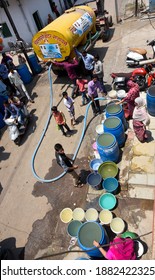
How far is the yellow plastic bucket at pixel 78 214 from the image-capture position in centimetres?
659

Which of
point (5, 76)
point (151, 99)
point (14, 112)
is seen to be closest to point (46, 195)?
point (14, 112)

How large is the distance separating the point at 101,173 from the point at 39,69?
9.95 m

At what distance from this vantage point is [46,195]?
7.81 metres

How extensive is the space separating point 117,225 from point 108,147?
7.59 ft

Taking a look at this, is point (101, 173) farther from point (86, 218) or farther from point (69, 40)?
point (69, 40)

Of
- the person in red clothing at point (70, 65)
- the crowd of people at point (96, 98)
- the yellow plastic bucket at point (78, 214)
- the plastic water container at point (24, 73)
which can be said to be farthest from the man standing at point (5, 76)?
the yellow plastic bucket at point (78, 214)

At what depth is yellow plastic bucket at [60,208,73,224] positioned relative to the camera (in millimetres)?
6734

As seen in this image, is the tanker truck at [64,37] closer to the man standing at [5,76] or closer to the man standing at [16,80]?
the man standing at [16,80]

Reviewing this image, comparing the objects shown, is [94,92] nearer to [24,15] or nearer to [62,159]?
[62,159]

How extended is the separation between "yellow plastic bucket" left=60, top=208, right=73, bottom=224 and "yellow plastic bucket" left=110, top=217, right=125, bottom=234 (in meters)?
1.34

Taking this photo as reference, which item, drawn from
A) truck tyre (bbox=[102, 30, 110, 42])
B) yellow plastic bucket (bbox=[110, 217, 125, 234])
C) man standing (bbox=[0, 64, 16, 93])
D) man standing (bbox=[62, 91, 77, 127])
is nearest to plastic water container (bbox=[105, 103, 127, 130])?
man standing (bbox=[62, 91, 77, 127])

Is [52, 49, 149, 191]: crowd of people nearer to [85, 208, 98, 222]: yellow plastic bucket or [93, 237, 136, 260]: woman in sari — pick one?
[85, 208, 98, 222]: yellow plastic bucket

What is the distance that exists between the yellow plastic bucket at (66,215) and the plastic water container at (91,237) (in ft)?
3.81

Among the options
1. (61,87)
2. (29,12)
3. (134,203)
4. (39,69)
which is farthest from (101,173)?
(29,12)
